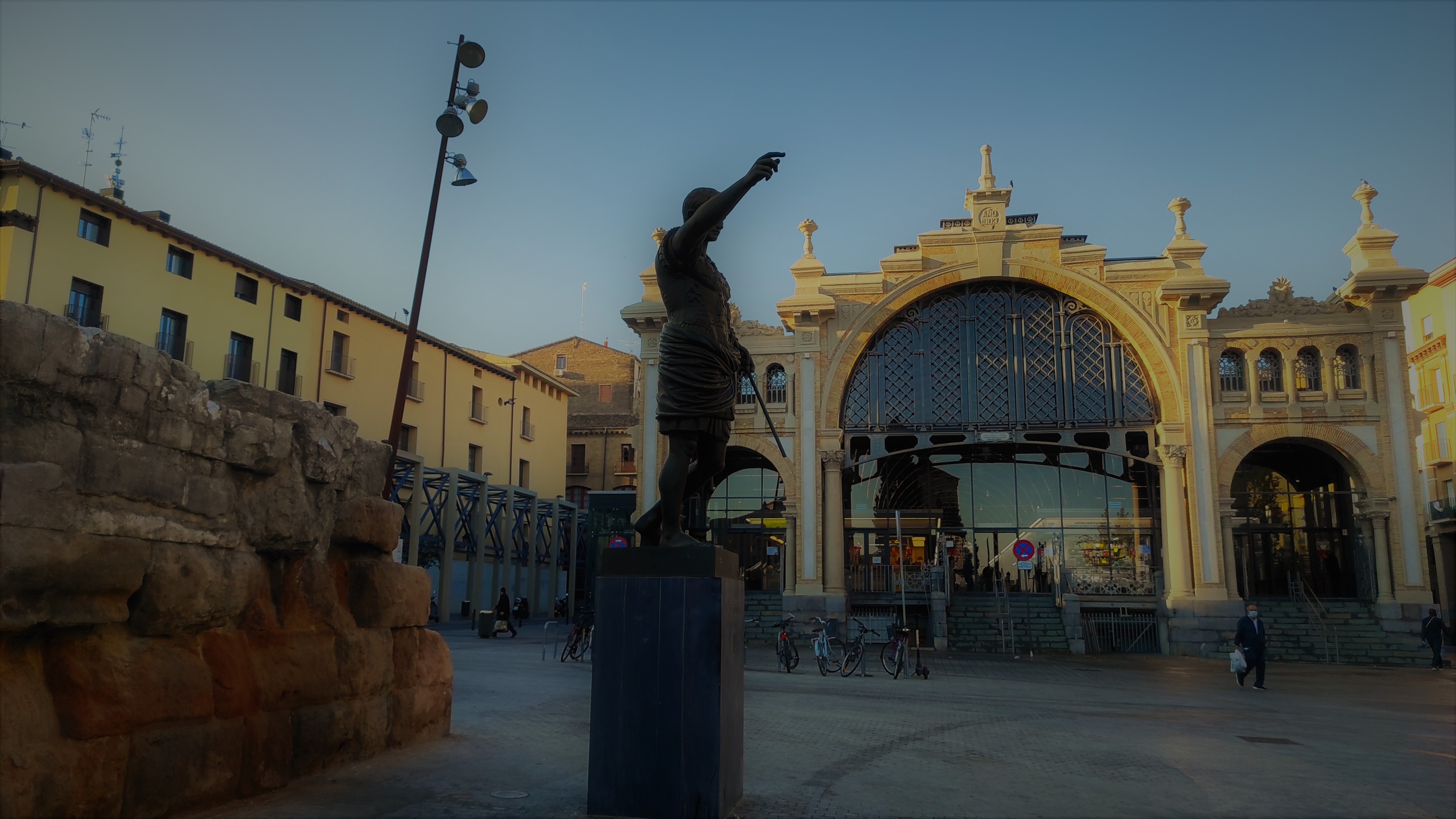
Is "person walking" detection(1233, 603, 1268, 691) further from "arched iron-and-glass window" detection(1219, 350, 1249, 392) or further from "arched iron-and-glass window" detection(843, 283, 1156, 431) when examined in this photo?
"arched iron-and-glass window" detection(1219, 350, 1249, 392)

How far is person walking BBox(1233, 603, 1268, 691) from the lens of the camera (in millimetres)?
16047

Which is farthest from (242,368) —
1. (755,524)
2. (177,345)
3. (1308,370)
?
(1308,370)

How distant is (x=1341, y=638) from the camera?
23.5 m

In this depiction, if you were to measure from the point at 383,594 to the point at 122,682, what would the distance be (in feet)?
7.90

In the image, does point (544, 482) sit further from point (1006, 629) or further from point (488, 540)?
point (1006, 629)

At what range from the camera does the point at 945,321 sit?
26625 mm

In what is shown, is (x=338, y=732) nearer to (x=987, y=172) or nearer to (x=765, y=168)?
(x=765, y=168)

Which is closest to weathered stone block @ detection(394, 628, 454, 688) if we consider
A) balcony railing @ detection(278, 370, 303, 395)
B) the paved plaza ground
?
the paved plaza ground

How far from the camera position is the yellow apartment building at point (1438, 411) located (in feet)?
121

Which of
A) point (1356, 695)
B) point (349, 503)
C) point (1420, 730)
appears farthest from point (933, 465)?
point (349, 503)

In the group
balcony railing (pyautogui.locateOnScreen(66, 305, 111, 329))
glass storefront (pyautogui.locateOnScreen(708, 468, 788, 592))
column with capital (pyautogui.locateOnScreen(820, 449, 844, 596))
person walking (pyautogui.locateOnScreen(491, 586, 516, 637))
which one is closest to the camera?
balcony railing (pyautogui.locateOnScreen(66, 305, 111, 329))

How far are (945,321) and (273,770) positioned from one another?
2318 centimetres

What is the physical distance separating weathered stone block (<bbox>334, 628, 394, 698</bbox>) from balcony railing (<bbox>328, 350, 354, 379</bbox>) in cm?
2856

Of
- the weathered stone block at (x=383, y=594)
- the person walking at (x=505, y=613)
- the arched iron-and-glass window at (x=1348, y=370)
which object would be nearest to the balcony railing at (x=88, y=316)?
the person walking at (x=505, y=613)
